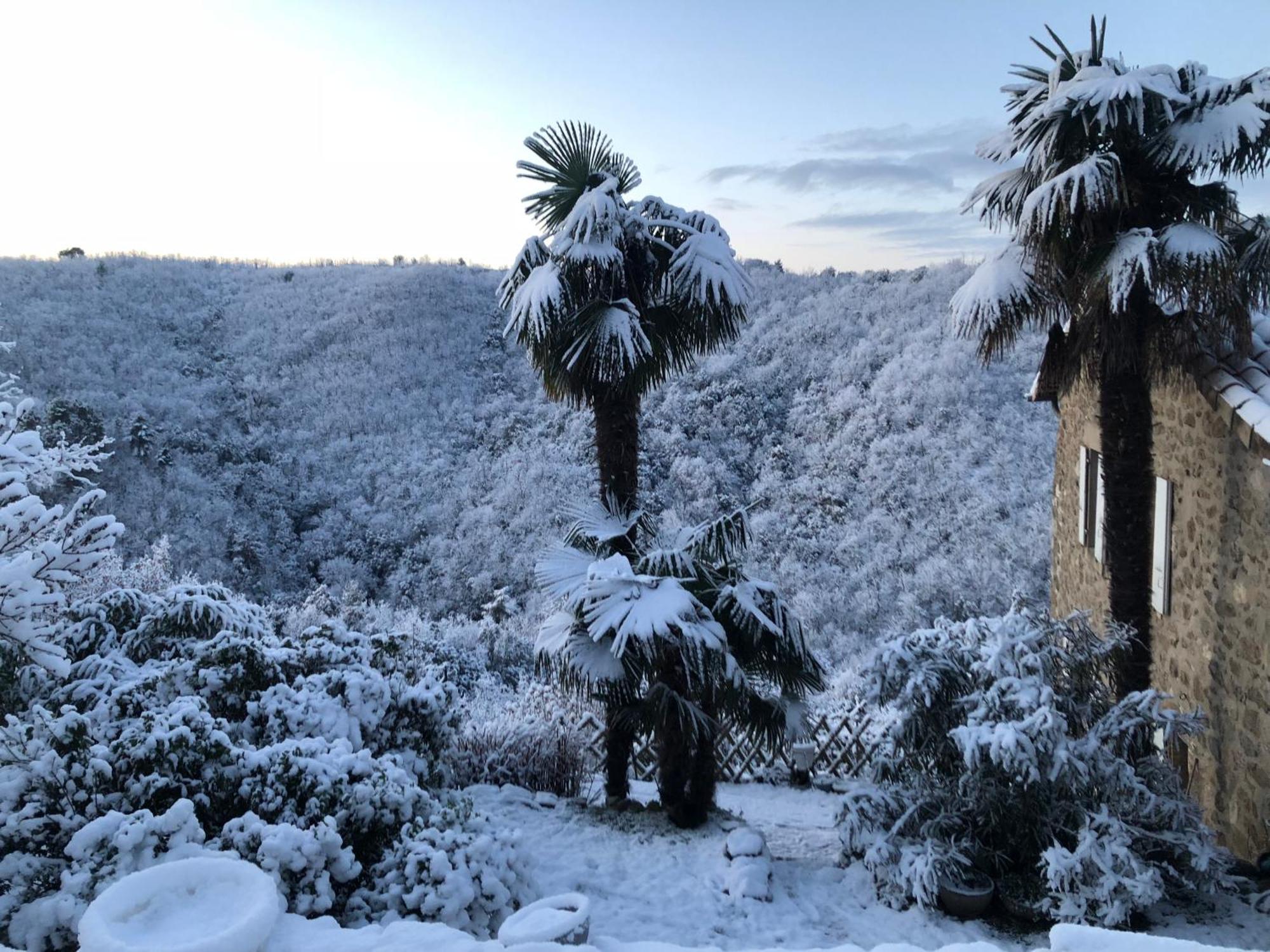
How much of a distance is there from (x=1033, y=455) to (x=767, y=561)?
312 inches

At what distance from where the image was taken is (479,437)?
26.2 m

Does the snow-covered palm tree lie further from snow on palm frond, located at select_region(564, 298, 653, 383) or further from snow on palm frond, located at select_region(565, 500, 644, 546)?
snow on palm frond, located at select_region(564, 298, 653, 383)

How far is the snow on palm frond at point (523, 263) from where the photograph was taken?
719 cm

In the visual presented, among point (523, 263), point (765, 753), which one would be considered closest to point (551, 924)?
point (523, 263)

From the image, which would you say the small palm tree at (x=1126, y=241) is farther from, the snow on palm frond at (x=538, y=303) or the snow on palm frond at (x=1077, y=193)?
the snow on palm frond at (x=538, y=303)

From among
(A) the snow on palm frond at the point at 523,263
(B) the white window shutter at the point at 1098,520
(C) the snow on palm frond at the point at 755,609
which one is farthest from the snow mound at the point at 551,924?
(B) the white window shutter at the point at 1098,520

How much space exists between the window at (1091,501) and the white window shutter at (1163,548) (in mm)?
1311

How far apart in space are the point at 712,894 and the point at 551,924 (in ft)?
11.8

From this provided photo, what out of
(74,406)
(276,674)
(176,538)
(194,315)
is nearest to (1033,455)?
(276,674)

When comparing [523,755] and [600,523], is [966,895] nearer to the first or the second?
[600,523]

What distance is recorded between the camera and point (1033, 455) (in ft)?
68.7

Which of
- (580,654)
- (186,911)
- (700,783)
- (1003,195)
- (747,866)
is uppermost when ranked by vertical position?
(1003,195)

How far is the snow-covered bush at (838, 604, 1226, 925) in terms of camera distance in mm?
5215

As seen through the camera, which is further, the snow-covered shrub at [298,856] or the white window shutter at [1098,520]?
the white window shutter at [1098,520]
